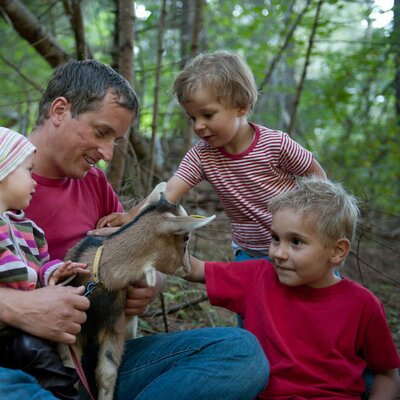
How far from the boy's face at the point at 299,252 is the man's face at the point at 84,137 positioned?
43.9 inches

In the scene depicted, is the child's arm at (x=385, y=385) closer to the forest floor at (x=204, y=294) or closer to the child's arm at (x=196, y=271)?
the child's arm at (x=196, y=271)

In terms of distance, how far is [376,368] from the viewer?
9.46 ft

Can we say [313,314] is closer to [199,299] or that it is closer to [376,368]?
[376,368]

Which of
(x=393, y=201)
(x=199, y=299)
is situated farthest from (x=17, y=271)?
(x=393, y=201)

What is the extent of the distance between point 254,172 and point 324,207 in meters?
0.70

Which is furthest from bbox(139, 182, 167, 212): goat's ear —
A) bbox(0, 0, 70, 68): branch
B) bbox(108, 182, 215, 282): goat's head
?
bbox(0, 0, 70, 68): branch

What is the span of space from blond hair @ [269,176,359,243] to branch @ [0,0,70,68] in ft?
12.2

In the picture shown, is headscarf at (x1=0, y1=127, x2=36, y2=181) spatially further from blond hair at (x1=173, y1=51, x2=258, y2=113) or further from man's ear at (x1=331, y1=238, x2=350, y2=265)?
man's ear at (x1=331, y1=238, x2=350, y2=265)

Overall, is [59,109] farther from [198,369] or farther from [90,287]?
[198,369]

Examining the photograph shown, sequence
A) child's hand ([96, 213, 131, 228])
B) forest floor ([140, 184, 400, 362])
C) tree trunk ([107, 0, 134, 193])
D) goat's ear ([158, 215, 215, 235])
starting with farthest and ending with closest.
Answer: tree trunk ([107, 0, 134, 193]) → forest floor ([140, 184, 400, 362]) → child's hand ([96, 213, 131, 228]) → goat's ear ([158, 215, 215, 235])

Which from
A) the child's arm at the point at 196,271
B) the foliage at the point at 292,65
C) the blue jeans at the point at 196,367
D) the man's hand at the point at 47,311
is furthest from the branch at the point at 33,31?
the blue jeans at the point at 196,367

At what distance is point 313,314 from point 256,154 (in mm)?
1156

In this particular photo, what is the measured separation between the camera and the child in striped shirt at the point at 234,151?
3438 mm

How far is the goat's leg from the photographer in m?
2.65
